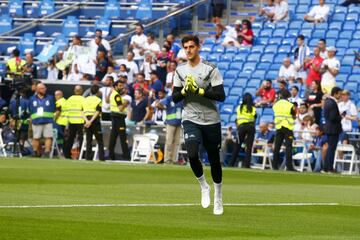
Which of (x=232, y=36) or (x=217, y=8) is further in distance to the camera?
(x=217, y=8)

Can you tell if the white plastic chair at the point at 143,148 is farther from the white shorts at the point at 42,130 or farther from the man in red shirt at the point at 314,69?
the man in red shirt at the point at 314,69

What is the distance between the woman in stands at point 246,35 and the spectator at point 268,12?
948 mm

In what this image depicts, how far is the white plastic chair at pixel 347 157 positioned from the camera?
103ft

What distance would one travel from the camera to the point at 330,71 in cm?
3350

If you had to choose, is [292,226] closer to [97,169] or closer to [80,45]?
[97,169]

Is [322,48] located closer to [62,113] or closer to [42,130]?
[62,113]

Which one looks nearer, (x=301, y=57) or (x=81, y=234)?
(x=81, y=234)

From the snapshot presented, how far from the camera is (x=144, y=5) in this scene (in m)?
41.2

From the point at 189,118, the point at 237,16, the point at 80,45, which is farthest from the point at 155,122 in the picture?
the point at 189,118

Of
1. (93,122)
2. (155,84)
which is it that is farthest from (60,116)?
(155,84)

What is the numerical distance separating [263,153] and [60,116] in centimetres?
642

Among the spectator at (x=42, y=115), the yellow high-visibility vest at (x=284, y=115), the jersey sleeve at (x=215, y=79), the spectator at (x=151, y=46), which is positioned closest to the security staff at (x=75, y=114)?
the spectator at (x=42, y=115)

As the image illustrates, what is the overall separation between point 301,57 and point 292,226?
70.8 feet

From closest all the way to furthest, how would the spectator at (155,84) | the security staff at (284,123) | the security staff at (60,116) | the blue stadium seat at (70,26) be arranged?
the security staff at (284,123) → the security staff at (60,116) → the spectator at (155,84) → the blue stadium seat at (70,26)
